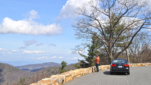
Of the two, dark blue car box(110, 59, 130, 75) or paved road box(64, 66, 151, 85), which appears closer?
paved road box(64, 66, 151, 85)

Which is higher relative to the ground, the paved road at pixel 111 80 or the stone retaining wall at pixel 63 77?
the stone retaining wall at pixel 63 77

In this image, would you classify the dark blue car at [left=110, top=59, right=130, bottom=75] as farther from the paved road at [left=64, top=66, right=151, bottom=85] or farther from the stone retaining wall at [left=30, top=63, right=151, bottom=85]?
the stone retaining wall at [left=30, top=63, right=151, bottom=85]

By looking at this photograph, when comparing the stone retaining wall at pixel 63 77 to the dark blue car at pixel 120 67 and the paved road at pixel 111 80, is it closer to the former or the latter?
the paved road at pixel 111 80

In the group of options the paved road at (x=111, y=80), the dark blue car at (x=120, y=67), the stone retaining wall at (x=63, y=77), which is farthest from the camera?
the dark blue car at (x=120, y=67)

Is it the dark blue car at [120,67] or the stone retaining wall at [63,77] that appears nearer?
the stone retaining wall at [63,77]

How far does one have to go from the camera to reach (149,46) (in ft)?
167

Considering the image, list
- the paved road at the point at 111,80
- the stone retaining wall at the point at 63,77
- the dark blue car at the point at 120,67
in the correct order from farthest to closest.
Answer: the dark blue car at the point at 120,67, the paved road at the point at 111,80, the stone retaining wall at the point at 63,77

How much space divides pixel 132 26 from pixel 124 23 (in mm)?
2456

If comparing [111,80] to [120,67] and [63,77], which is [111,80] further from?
[120,67]

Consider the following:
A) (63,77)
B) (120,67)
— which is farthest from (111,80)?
(120,67)

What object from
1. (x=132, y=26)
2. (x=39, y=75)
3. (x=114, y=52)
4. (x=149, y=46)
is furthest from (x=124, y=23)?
(x=149, y=46)

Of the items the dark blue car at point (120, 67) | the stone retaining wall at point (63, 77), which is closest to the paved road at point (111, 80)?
the stone retaining wall at point (63, 77)

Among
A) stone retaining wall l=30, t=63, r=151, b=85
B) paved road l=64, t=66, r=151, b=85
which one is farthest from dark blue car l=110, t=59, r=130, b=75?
stone retaining wall l=30, t=63, r=151, b=85

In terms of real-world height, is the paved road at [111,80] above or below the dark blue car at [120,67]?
below
